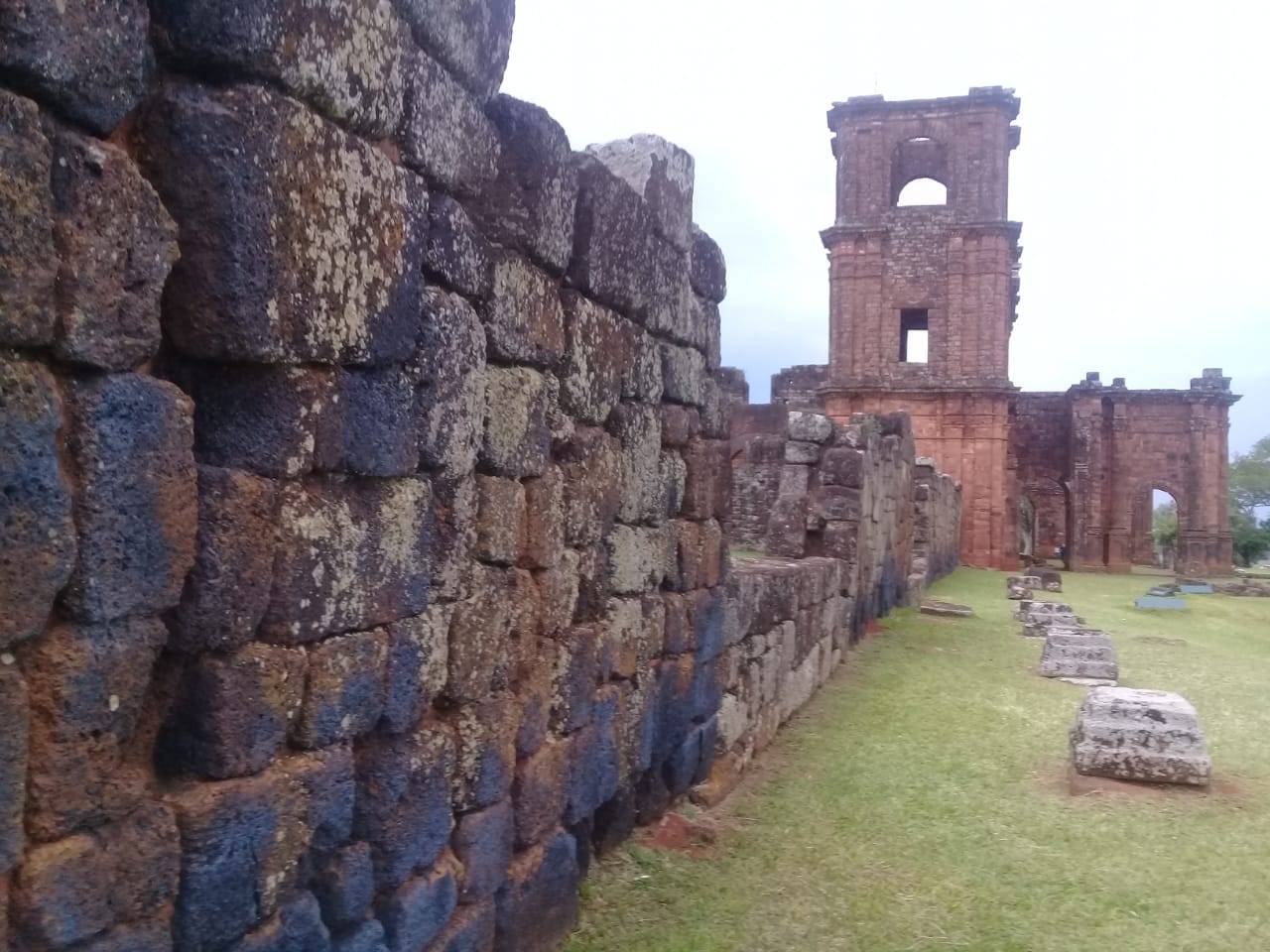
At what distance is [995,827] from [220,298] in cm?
523

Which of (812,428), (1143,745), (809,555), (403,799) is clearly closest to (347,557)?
(403,799)

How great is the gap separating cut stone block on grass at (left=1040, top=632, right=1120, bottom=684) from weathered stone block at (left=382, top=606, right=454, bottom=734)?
28.4ft

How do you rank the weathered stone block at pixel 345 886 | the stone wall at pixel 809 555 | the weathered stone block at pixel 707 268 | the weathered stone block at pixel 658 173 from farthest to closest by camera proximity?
the stone wall at pixel 809 555 → the weathered stone block at pixel 707 268 → the weathered stone block at pixel 658 173 → the weathered stone block at pixel 345 886

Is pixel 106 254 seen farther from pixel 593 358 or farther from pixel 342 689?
pixel 593 358

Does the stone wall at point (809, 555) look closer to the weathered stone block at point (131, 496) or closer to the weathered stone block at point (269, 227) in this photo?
the weathered stone block at point (269, 227)

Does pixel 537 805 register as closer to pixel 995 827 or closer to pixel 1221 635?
pixel 995 827

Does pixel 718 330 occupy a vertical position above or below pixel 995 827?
above

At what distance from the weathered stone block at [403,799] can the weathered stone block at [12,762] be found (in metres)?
1.13

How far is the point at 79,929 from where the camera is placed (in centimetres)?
211

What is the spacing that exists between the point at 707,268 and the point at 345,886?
406cm

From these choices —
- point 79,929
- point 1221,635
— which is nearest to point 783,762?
point 79,929

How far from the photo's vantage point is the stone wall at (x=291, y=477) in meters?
2.03

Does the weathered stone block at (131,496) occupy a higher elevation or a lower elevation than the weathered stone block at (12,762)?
higher

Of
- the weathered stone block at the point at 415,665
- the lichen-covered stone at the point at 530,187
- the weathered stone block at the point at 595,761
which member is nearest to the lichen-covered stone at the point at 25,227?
the weathered stone block at the point at 415,665
